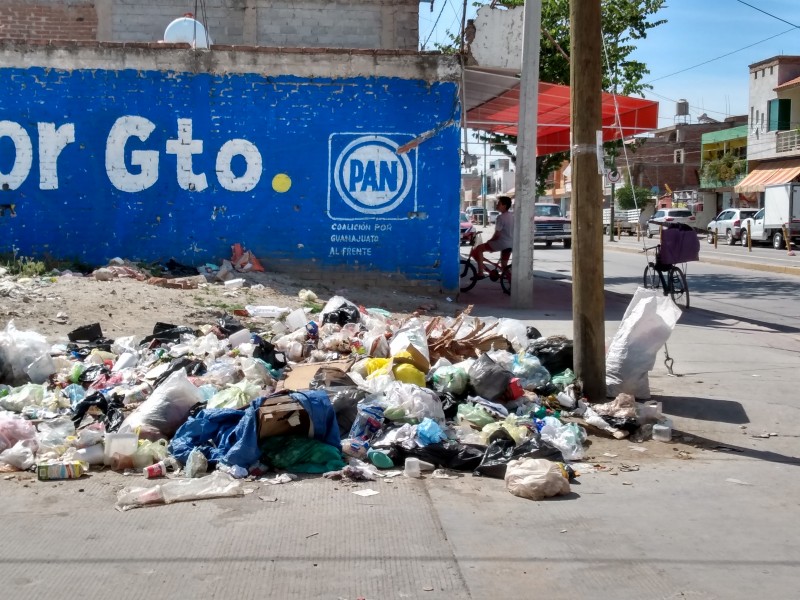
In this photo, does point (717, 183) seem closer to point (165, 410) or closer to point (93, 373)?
point (93, 373)

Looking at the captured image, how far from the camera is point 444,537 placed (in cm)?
479

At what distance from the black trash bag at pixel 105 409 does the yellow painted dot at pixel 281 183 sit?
775 cm

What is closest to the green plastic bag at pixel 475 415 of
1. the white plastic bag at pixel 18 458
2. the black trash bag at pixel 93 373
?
the white plastic bag at pixel 18 458

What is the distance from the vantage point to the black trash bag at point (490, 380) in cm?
739

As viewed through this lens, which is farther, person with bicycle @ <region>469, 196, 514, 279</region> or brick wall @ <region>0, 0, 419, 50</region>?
brick wall @ <region>0, 0, 419, 50</region>

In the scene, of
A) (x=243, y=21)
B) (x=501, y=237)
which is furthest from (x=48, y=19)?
(x=501, y=237)

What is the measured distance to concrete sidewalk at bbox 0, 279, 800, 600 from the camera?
4137 mm

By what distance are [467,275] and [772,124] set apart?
42.1 metres

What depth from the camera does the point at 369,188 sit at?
47.9 feet

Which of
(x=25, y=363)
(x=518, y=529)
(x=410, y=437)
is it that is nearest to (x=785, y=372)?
(x=410, y=437)

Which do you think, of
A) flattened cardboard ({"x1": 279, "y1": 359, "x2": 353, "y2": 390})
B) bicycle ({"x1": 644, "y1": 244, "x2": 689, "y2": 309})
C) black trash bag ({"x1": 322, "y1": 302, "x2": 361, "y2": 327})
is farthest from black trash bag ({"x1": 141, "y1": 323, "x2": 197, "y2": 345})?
bicycle ({"x1": 644, "y1": 244, "x2": 689, "y2": 309})

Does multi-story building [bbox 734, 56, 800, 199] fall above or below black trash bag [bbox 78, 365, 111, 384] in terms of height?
above

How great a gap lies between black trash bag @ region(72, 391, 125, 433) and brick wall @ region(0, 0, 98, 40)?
13450mm

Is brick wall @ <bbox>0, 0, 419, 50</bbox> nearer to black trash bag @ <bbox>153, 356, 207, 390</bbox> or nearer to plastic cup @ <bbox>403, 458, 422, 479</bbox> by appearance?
black trash bag @ <bbox>153, 356, 207, 390</bbox>
